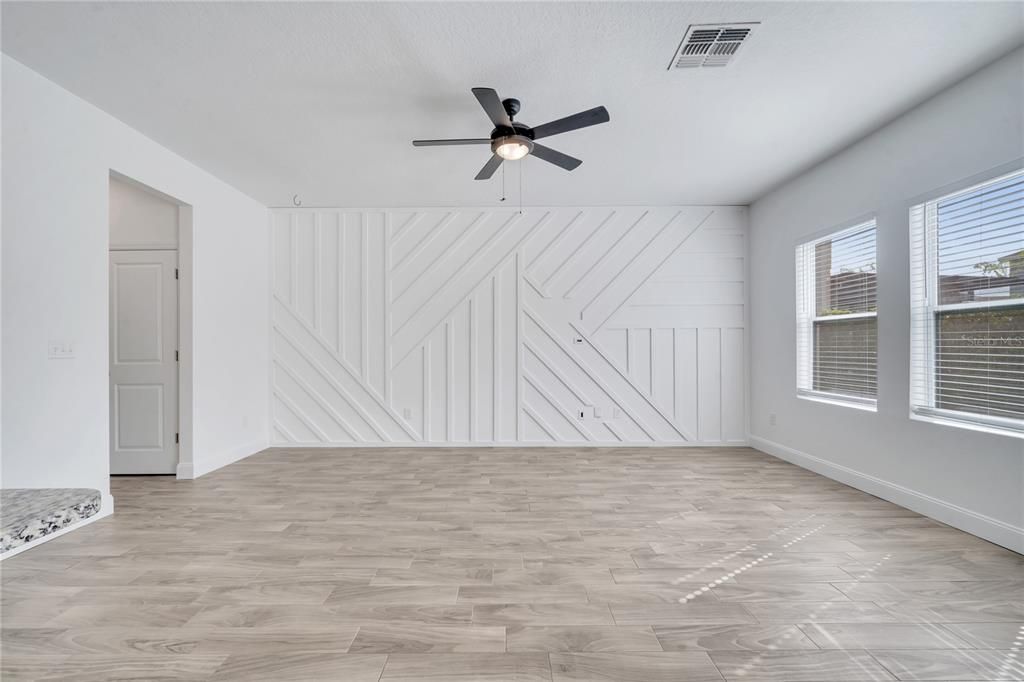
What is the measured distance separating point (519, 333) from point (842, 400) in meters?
3.21

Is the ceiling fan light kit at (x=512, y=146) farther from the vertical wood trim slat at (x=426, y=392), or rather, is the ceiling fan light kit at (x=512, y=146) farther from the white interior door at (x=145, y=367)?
the white interior door at (x=145, y=367)

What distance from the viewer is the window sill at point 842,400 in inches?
145

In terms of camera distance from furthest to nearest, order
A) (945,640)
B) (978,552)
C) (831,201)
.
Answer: (831,201), (978,552), (945,640)

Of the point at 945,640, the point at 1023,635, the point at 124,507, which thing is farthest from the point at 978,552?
the point at 124,507

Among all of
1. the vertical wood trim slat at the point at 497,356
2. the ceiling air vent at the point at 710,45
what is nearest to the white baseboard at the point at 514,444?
the vertical wood trim slat at the point at 497,356

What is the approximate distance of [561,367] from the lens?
5.39 meters

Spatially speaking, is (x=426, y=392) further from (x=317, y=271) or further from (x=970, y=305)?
(x=970, y=305)

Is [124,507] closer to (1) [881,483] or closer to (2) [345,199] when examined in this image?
(2) [345,199]

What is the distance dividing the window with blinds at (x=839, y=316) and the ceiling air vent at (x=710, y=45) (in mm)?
2116

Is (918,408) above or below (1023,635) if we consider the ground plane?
above

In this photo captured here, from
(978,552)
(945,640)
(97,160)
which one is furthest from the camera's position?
(97,160)

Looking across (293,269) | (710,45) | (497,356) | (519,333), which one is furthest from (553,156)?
(293,269)

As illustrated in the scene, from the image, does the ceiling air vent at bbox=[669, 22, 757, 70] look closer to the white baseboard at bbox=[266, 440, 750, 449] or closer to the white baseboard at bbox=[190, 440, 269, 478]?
the white baseboard at bbox=[266, 440, 750, 449]

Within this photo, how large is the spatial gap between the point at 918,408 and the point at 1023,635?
175cm
